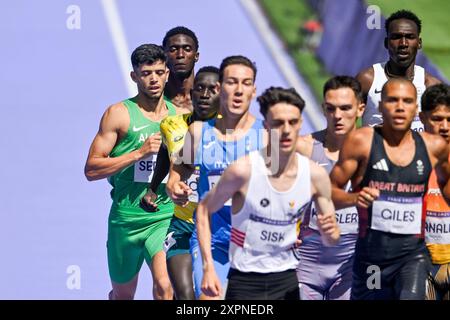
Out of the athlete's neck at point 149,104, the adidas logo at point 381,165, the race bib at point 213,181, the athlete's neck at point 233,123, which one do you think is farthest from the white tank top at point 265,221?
the athlete's neck at point 149,104

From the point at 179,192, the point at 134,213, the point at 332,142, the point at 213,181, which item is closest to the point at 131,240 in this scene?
the point at 134,213

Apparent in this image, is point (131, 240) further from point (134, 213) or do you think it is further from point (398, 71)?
point (398, 71)

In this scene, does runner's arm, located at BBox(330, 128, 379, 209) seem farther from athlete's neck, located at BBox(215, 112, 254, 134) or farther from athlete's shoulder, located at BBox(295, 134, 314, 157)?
athlete's neck, located at BBox(215, 112, 254, 134)

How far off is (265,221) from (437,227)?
2068mm

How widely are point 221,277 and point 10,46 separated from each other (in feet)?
48.3

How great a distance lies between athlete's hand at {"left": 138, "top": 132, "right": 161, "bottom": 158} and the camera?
503 inches

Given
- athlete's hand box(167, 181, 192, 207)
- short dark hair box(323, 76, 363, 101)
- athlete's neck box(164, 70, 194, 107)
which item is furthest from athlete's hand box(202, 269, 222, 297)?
Result: athlete's neck box(164, 70, 194, 107)

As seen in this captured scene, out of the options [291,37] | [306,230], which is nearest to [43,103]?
[291,37]

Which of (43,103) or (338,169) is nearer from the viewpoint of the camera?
(338,169)

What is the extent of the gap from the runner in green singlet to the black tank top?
2462mm

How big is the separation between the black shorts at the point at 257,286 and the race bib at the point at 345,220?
120 centimetres

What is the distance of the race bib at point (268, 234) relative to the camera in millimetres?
10766

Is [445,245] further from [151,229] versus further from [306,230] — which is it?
[151,229]
